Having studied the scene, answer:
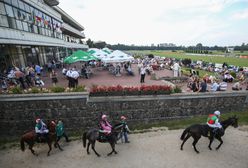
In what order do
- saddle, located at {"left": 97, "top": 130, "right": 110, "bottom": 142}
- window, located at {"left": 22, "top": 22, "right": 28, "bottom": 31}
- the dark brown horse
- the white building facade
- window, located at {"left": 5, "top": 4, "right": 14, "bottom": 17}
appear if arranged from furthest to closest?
window, located at {"left": 22, "top": 22, "right": 28, "bottom": 31} → window, located at {"left": 5, "top": 4, "right": 14, "bottom": 17} → the white building facade → the dark brown horse → saddle, located at {"left": 97, "top": 130, "right": 110, "bottom": 142}

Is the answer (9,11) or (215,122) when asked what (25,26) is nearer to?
A: (9,11)

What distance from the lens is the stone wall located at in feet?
34.0

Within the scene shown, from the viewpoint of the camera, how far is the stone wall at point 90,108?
34.0 ft

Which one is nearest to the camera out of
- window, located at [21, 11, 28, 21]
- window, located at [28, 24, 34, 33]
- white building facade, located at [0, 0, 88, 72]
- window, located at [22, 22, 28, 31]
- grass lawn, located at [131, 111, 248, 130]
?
grass lawn, located at [131, 111, 248, 130]

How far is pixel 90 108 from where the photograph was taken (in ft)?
35.5

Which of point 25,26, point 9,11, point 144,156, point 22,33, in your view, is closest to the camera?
point 144,156

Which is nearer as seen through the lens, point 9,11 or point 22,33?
point 9,11

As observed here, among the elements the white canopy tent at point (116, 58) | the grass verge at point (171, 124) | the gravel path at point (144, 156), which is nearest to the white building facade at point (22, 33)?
the white canopy tent at point (116, 58)

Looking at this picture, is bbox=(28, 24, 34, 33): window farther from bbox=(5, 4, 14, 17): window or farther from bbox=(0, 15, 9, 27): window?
bbox=(0, 15, 9, 27): window

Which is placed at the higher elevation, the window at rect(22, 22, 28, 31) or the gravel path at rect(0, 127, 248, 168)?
the window at rect(22, 22, 28, 31)

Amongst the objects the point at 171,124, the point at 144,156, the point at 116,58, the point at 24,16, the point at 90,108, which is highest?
the point at 24,16

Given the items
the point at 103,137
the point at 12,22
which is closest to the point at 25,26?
the point at 12,22

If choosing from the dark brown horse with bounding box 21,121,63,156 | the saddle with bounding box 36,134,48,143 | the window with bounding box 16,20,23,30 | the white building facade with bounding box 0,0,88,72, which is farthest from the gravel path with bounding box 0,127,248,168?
the window with bounding box 16,20,23,30

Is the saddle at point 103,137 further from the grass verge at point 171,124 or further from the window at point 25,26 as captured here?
the window at point 25,26
